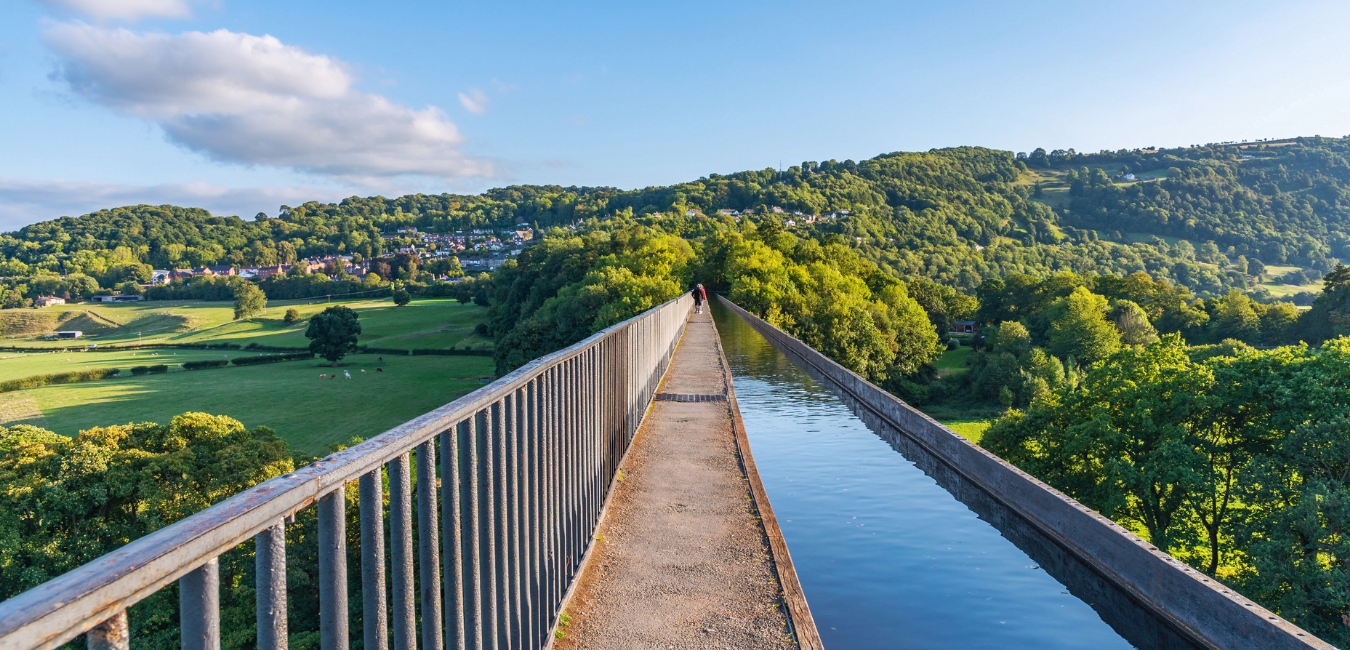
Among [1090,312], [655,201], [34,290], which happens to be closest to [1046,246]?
[655,201]

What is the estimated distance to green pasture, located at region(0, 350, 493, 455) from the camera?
54.9 m

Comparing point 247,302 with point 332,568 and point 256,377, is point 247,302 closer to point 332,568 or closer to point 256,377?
point 256,377

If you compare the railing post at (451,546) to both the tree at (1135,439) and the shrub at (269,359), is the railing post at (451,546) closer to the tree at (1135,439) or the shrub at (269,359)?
the tree at (1135,439)

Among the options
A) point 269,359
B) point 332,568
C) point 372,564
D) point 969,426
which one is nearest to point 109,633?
point 332,568

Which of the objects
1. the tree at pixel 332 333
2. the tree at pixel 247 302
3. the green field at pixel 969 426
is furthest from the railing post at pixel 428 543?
the tree at pixel 247 302

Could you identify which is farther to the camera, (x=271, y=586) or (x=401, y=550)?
(x=401, y=550)

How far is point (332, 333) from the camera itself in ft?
269

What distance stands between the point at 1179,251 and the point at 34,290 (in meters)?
Answer: 271

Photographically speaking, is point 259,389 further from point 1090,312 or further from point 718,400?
point 1090,312

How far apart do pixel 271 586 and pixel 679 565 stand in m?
3.62

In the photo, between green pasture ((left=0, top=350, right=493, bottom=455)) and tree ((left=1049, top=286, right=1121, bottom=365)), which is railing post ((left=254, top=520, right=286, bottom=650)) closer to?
green pasture ((left=0, top=350, right=493, bottom=455))

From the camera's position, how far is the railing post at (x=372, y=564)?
5.87 feet

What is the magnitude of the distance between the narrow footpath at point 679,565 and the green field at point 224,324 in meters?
87.2

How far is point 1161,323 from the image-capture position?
3199 inches
